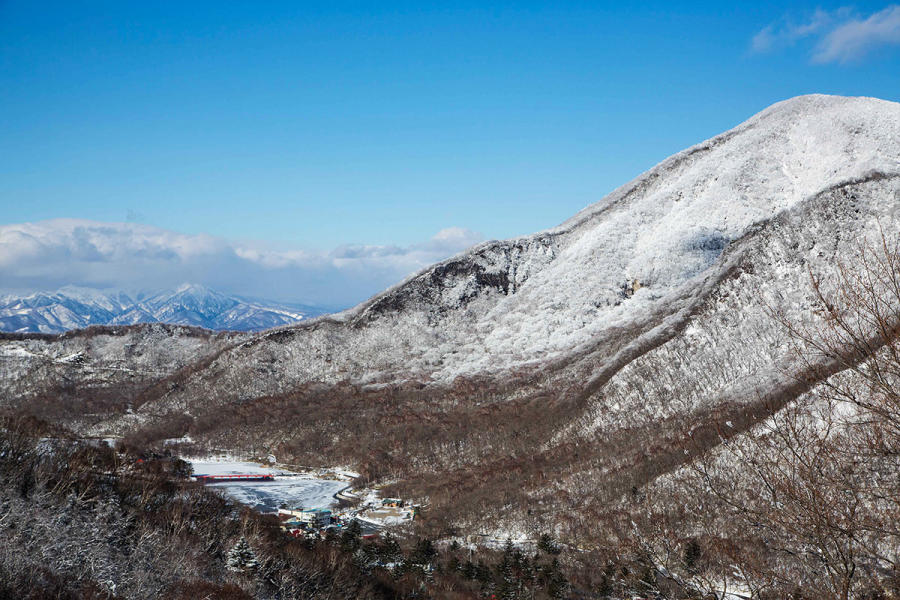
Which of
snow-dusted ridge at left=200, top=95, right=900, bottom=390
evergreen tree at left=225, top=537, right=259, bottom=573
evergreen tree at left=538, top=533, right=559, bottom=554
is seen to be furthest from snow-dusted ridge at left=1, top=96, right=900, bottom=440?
evergreen tree at left=225, top=537, right=259, bottom=573

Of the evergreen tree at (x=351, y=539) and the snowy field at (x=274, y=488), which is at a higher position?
the evergreen tree at (x=351, y=539)

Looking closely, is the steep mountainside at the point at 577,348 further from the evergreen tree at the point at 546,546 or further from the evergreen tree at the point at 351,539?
the evergreen tree at the point at 351,539

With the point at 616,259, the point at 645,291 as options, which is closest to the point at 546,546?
the point at 645,291

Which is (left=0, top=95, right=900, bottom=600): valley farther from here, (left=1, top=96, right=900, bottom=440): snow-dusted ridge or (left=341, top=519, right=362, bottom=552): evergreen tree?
(left=341, top=519, right=362, bottom=552): evergreen tree

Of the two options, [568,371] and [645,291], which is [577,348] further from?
[645,291]

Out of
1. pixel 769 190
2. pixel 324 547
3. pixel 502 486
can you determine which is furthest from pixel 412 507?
pixel 769 190

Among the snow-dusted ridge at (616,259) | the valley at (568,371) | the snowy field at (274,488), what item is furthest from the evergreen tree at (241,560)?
the snow-dusted ridge at (616,259)
